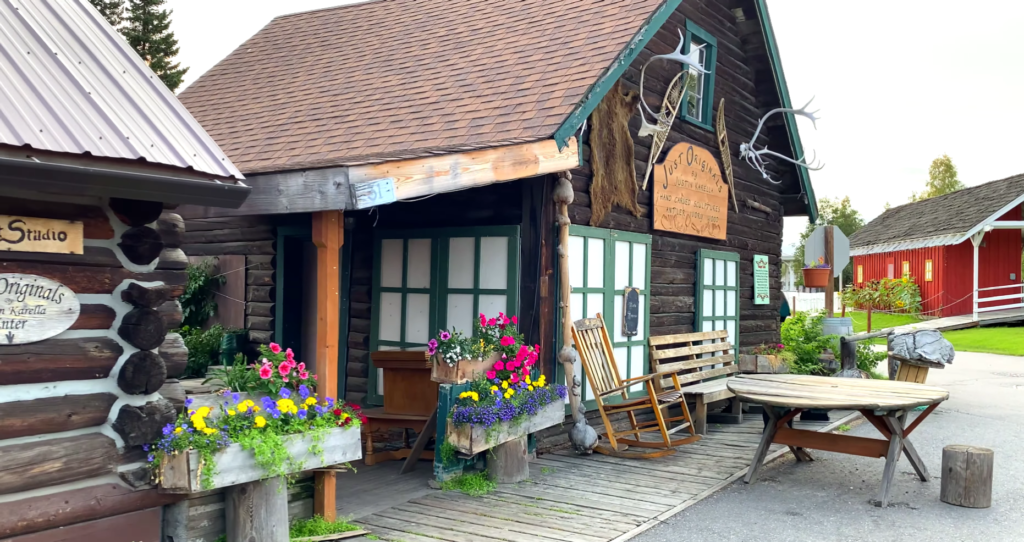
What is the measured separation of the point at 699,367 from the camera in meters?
10.1

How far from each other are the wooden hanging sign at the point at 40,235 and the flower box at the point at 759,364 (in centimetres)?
841

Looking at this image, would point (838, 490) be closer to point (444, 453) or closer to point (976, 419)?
point (444, 453)

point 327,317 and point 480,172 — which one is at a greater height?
point 480,172

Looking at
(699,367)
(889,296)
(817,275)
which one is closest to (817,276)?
(817,275)

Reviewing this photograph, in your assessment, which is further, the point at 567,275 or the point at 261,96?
the point at 261,96

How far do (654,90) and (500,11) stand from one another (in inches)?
80.6

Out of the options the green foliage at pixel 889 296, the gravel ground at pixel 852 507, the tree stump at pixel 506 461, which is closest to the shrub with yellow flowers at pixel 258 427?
the tree stump at pixel 506 461

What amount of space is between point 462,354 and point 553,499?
1.27m

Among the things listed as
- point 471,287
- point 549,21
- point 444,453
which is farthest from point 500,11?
point 444,453

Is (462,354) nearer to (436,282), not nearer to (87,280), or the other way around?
(436,282)

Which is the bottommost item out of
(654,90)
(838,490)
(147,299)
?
(838,490)

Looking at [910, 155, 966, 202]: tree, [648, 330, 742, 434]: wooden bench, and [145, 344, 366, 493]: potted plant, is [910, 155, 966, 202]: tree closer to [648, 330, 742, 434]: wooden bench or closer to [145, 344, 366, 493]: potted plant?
[648, 330, 742, 434]: wooden bench

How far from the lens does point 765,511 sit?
6020 mm

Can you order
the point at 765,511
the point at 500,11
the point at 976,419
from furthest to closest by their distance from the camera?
the point at 976,419, the point at 500,11, the point at 765,511
